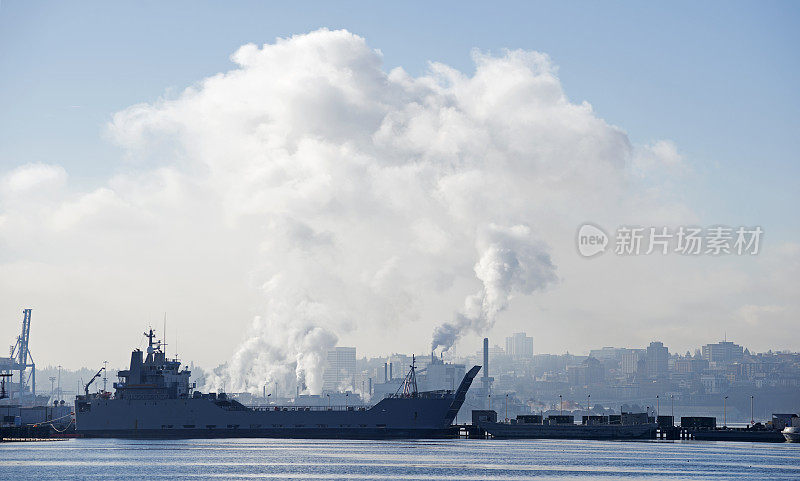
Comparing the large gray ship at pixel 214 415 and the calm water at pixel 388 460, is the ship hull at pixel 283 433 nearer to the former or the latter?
the large gray ship at pixel 214 415

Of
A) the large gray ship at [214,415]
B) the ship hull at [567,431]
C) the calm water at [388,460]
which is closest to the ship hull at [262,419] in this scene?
the large gray ship at [214,415]

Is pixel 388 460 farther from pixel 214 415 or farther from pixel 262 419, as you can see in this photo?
pixel 214 415

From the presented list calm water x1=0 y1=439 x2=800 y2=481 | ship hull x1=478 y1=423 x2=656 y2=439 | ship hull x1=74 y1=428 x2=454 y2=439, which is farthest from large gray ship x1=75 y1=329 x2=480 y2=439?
ship hull x1=478 y1=423 x2=656 y2=439

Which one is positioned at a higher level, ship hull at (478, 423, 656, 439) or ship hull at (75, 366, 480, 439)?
ship hull at (75, 366, 480, 439)

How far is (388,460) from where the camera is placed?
88875 mm

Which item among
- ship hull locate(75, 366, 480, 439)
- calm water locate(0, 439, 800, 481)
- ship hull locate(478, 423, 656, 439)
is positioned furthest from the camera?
ship hull locate(478, 423, 656, 439)

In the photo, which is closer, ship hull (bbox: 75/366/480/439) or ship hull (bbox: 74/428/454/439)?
ship hull (bbox: 75/366/480/439)

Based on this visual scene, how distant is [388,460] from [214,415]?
1730 inches

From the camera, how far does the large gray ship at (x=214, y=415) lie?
409 ft

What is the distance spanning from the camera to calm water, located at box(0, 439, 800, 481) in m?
78.4

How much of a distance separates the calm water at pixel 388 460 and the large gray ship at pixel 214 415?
18.4 feet

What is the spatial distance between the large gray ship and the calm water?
561 centimetres

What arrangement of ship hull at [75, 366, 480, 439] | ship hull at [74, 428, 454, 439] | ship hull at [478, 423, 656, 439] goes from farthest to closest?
ship hull at [478, 423, 656, 439] → ship hull at [74, 428, 454, 439] → ship hull at [75, 366, 480, 439]

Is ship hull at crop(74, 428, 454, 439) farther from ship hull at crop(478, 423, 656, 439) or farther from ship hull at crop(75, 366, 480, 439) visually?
ship hull at crop(478, 423, 656, 439)
